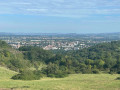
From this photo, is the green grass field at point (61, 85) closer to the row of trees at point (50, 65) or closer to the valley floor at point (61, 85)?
the valley floor at point (61, 85)

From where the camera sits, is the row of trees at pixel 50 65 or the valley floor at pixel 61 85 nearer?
the valley floor at pixel 61 85

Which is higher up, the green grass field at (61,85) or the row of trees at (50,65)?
the green grass field at (61,85)

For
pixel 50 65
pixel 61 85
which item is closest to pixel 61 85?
pixel 61 85

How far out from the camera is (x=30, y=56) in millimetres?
66188

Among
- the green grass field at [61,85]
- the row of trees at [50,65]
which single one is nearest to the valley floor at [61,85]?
the green grass field at [61,85]

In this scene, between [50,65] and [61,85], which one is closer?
[61,85]

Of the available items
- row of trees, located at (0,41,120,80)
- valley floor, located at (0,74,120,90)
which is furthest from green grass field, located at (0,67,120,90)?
row of trees, located at (0,41,120,80)

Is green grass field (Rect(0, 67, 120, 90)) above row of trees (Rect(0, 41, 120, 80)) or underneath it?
above

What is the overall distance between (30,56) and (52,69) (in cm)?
3129

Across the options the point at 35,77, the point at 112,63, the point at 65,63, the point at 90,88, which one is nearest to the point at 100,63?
the point at 112,63

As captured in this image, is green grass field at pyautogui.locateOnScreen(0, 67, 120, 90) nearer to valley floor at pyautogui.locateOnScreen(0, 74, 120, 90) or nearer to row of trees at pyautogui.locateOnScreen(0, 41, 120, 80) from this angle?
valley floor at pyautogui.locateOnScreen(0, 74, 120, 90)

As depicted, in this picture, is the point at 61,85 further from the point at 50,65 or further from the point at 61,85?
the point at 50,65

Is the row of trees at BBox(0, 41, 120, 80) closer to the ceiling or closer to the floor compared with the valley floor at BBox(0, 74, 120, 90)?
closer to the floor

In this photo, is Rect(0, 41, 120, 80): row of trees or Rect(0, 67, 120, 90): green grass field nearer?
Rect(0, 67, 120, 90): green grass field
